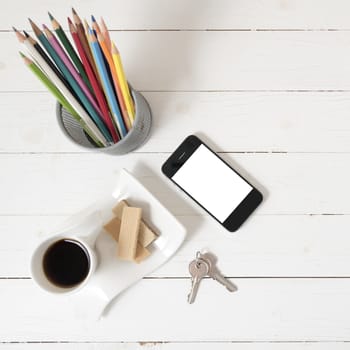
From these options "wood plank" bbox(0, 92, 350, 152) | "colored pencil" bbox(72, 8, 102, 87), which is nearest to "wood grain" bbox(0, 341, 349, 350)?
A: "wood plank" bbox(0, 92, 350, 152)

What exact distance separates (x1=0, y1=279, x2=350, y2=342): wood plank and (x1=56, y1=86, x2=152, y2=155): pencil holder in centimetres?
18

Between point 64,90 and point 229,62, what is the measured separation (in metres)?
0.26

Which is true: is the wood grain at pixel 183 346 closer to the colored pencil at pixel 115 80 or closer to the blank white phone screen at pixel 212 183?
the blank white phone screen at pixel 212 183

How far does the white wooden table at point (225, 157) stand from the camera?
559mm

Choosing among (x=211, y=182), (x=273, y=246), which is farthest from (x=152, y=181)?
(x=273, y=246)

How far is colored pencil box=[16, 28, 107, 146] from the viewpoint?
1.23 ft

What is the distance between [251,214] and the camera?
563 mm

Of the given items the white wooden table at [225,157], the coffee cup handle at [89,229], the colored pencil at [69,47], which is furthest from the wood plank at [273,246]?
the colored pencil at [69,47]

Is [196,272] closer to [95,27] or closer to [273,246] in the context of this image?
[273,246]

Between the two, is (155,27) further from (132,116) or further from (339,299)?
(339,299)

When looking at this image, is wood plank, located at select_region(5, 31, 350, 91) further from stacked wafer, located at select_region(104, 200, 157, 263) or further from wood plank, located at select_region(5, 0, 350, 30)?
stacked wafer, located at select_region(104, 200, 157, 263)

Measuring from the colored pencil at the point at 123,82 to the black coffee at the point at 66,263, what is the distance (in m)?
0.16

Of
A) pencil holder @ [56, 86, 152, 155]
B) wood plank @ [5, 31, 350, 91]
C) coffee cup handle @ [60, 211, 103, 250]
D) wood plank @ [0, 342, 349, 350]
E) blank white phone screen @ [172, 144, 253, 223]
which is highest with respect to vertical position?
wood plank @ [5, 31, 350, 91]

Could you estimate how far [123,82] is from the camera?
426 mm
